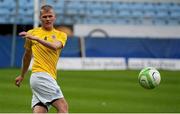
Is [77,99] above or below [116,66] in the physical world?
above

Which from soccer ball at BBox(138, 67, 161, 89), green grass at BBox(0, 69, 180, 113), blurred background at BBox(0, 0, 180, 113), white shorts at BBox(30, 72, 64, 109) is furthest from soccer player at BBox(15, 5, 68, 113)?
blurred background at BBox(0, 0, 180, 113)

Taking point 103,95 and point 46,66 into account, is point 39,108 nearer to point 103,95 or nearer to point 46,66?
point 46,66

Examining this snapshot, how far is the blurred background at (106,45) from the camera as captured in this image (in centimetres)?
1852

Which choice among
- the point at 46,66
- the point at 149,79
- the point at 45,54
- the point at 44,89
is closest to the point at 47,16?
the point at 45,54

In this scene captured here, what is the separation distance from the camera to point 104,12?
34.8m

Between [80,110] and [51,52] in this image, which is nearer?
[51,52]

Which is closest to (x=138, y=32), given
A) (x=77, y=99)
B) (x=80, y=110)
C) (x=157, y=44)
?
(x=157, y=44)

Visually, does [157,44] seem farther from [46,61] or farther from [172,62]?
[46,61]

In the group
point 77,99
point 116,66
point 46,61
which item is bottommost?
point 116,66

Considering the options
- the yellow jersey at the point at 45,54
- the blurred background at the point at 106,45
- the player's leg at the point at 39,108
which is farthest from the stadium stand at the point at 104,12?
the player's leg at the point at 39,108

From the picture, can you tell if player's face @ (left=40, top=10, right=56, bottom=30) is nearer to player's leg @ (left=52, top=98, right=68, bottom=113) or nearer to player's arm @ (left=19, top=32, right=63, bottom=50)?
player's arm @ (left=19, top=32, right=63, bottom=50)

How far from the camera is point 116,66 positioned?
29.3 meters

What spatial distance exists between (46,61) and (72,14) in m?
24.9

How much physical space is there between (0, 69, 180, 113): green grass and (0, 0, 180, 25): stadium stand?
406 inches
